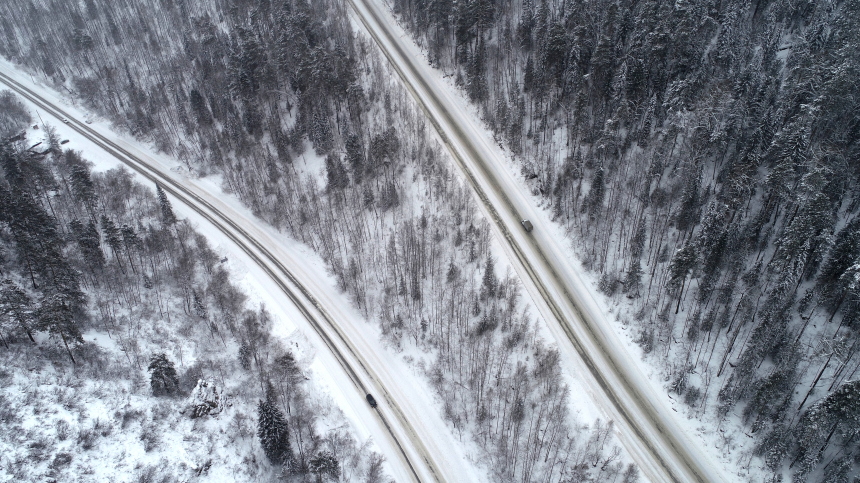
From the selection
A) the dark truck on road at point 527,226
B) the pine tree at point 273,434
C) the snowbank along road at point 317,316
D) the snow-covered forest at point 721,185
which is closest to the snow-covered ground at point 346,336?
the snowbank along road at point 317,316

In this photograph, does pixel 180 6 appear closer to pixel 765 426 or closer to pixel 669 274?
pixel 669 274

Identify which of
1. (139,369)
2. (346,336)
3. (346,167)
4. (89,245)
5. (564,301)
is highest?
(346,167)

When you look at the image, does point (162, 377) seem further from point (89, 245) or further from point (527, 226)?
point (527, 226)

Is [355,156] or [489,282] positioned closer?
[489,282]

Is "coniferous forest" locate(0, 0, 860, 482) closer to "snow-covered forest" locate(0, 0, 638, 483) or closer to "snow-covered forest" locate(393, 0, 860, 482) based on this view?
"snow-covered forest" locate(393, 0, 860, 482)

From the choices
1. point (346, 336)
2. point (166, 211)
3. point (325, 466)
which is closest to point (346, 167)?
point (166, 211)
